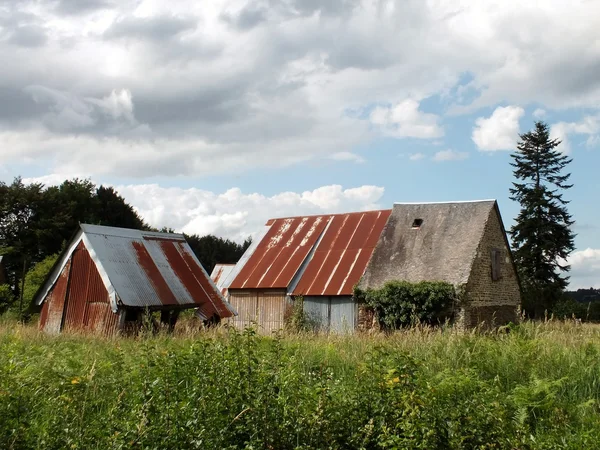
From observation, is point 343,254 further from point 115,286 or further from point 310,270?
point 115,286

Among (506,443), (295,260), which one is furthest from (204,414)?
(295,260)

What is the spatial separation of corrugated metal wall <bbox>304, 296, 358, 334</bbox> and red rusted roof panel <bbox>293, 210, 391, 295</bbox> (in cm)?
50

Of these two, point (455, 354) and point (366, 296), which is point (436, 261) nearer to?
point (366, 296)

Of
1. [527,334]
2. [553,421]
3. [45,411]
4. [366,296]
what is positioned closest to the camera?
[45,411]

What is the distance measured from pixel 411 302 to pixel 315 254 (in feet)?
21.8

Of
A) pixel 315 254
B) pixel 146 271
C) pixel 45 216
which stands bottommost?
pixel 146 271

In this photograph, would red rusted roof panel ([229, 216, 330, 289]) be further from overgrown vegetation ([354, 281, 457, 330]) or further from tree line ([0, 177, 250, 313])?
tree line ([0, 177, 250, 313])

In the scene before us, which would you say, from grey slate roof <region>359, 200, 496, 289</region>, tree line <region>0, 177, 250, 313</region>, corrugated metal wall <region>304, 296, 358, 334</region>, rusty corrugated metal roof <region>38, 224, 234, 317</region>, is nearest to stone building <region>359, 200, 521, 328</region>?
grey slate roof <region>359, 200, 496, 289</region>

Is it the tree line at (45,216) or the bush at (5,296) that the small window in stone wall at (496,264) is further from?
the tree line at (45,216)

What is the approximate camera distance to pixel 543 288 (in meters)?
39.1

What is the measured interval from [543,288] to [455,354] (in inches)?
1311

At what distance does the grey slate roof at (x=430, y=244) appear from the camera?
79.5 ft

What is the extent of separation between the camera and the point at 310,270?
2739 centimetres

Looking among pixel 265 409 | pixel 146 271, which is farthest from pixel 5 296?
pixel 265 409
